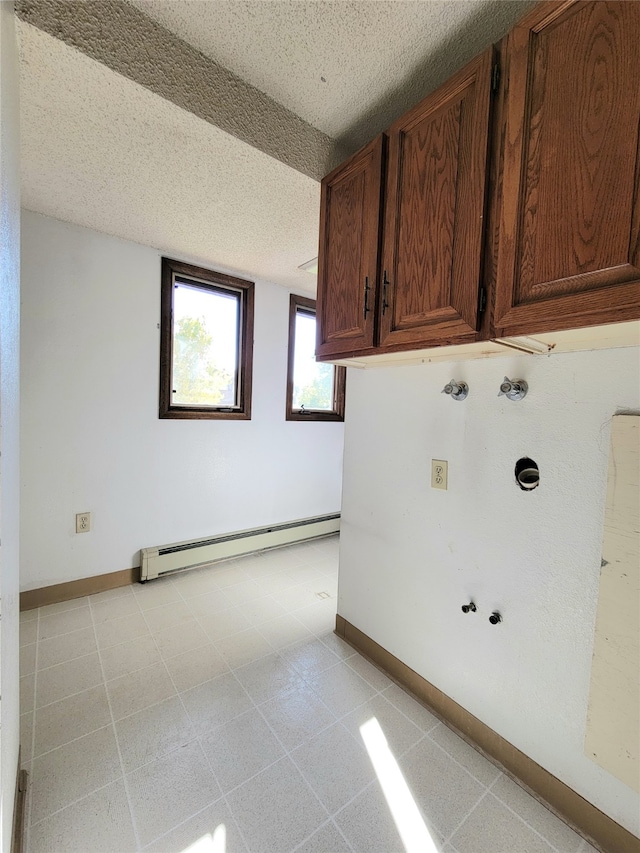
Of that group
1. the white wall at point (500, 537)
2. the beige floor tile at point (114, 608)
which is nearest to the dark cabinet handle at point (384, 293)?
the white wall at point (500, 537)

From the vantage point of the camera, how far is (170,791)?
1.11 meters

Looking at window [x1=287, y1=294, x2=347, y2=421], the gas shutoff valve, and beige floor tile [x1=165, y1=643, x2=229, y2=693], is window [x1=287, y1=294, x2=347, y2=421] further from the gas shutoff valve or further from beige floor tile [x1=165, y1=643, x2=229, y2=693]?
beige floor tile [x1=165, y1=643, x2=229, y2=693]

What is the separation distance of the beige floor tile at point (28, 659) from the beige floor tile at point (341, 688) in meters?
1.29

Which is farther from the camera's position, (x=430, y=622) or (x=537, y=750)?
(x=430, y=622)

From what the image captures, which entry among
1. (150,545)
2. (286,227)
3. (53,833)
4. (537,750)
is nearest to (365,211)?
(286,227)

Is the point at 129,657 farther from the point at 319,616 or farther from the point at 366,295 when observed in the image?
the point at 366,295

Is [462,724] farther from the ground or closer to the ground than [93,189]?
closer to the ground

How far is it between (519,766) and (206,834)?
3.35 ft

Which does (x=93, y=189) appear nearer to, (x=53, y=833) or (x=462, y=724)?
(x=53, y=833)

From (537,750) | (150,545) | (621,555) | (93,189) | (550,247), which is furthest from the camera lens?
(150,545)

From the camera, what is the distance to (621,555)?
953mm

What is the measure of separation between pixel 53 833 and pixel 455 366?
195 centimetres

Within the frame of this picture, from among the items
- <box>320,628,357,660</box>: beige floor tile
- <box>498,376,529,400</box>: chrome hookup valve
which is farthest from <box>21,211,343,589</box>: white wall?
<box>498,376,529,400</box>: chrome hookup valve

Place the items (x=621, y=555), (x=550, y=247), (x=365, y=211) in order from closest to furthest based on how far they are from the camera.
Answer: (x=550, y=247), (x=621, y=555), (x=365, y=211)
